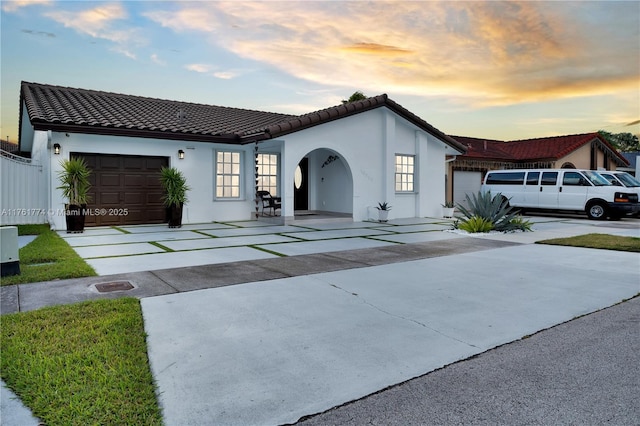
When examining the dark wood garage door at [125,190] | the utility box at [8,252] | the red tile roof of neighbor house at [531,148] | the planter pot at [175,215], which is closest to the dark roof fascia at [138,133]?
the dark wood garage door at [125,190]

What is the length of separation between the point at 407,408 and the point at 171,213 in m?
11.2

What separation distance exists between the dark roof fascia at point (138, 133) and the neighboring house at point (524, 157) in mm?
12933

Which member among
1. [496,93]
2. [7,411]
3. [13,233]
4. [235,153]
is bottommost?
[7,411]

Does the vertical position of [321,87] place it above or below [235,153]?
above

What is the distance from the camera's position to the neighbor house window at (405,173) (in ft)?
54.7

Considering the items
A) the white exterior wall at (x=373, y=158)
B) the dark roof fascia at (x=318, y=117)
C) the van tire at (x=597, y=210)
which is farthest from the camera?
the van tire at (x=597, y=210)

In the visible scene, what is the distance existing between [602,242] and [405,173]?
8217 millimetres

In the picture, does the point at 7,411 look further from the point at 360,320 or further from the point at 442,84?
the point at 442,84

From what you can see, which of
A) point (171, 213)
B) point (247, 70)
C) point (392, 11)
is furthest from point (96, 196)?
point (392, 11)

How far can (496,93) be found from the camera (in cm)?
1822

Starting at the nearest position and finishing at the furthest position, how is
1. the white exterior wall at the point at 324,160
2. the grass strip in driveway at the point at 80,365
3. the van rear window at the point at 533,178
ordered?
the grass strip in driveway at the point at 80,365, the white exterior wall at the point at 324,160, the van rear window at the point at 533,178

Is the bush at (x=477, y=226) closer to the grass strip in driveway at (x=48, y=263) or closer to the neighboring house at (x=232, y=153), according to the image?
the neighboring house at (x=232, y=153)

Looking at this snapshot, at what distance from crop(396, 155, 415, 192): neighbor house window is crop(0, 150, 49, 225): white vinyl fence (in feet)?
38.8

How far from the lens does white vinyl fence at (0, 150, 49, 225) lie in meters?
12.5
